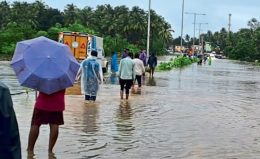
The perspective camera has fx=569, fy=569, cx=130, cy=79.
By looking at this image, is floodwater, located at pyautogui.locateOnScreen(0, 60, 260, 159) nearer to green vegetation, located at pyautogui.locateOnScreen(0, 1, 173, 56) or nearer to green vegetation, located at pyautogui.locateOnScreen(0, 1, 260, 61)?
green vegetation, located at pyautogui.locateOnScreen(0, 1, 260, 61)

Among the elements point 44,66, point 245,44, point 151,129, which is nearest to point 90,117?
point 151,129

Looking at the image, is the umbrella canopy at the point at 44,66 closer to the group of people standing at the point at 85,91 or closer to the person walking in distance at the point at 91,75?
the group of people standing at the point at 85,91

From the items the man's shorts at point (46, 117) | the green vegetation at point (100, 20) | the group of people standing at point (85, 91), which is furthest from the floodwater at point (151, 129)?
the green vegetation at point (100, 20)

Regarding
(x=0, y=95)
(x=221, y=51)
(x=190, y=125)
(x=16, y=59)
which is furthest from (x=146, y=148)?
(x=221, y=51)

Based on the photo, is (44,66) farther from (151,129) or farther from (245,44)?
(245,44)

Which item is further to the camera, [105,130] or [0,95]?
[105,130]

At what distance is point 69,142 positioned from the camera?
373 inches

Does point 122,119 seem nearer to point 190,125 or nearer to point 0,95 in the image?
point 190,125

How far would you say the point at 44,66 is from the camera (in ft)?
26.9

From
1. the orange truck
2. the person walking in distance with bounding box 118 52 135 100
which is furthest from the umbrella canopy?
the orange truck

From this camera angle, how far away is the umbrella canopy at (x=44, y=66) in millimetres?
8047

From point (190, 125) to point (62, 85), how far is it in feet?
15.8

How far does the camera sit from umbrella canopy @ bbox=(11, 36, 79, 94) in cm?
805

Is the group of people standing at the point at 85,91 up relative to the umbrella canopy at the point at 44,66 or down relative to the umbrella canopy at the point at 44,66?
down
